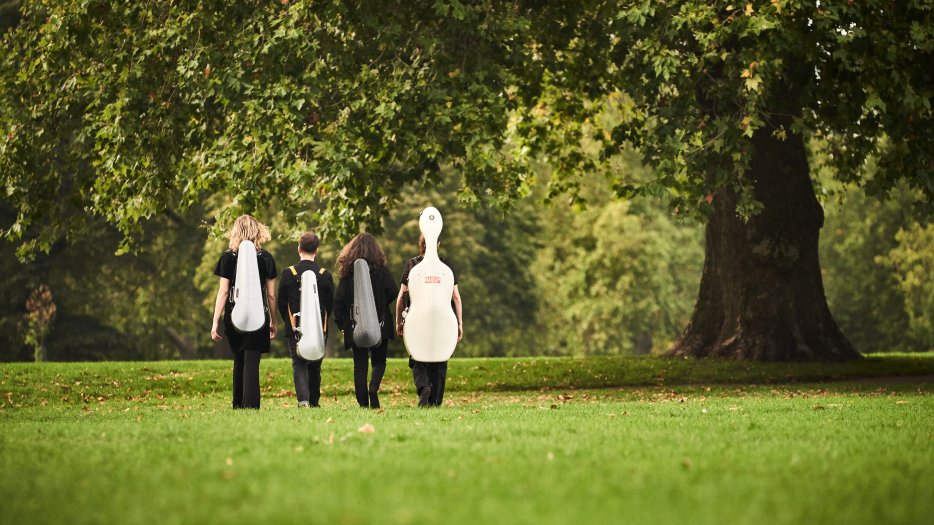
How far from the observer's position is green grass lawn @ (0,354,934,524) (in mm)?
5977

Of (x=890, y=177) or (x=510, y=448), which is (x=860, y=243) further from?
(x=510, y=448)

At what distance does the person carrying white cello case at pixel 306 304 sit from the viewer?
1323 cm

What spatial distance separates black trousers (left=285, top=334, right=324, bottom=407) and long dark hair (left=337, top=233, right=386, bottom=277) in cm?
102

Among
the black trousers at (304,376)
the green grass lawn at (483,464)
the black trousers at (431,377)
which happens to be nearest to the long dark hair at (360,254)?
the black trousers at (304,376)

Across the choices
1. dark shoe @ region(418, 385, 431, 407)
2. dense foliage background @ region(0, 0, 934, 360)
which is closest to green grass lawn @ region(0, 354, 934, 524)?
dark shoe @ region(418, 385, 431, 407)

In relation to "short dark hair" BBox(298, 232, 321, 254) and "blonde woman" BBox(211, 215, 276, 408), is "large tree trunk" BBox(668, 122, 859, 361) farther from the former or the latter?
"blonde woman" BBox(211, 215, 276, 408)

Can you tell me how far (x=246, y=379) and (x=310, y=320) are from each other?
0.96m

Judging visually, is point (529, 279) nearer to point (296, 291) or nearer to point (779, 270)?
A: point (779, 270)

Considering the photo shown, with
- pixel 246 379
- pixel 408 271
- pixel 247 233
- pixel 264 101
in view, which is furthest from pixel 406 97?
pixel 246 379

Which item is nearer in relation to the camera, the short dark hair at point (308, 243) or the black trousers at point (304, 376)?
the short dark hair at point (308, 243)

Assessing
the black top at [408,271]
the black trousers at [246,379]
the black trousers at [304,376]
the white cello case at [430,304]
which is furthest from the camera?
the black trousers at [304,376]

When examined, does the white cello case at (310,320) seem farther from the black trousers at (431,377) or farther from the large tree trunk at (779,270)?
the large tree trunk at (779,270)

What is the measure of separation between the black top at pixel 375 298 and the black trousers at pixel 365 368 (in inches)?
6.7

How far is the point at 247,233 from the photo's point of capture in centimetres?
1286
